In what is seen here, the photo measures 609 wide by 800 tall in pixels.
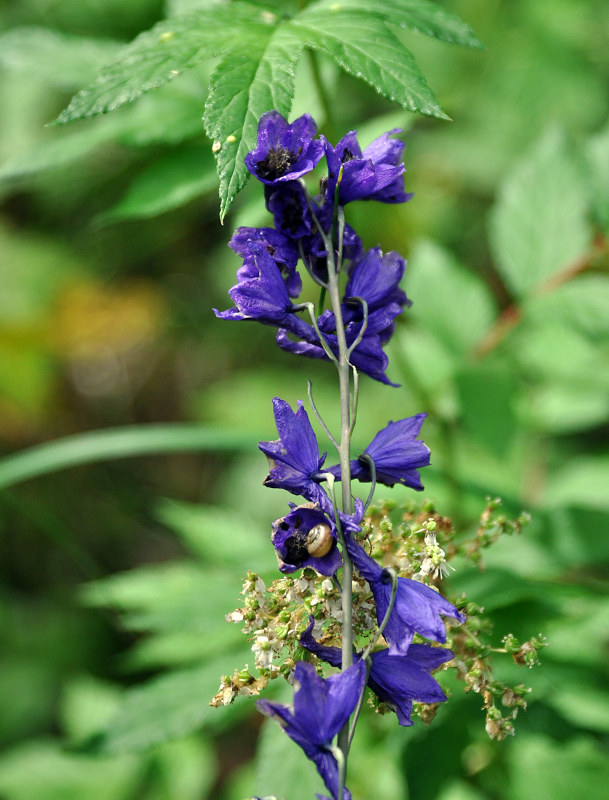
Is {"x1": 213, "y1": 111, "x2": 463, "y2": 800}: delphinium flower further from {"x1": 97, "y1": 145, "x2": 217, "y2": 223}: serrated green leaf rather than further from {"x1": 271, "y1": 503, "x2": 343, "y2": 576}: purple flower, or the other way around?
{"x1": 97, "y1": 145, "x2": 217, "y2": 223}: serrated green leaf

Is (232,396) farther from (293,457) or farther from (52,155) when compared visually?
(293,457)

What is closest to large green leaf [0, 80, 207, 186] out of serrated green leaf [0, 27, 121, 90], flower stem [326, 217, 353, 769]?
serrated green leaf [0, 27, 121, 90]

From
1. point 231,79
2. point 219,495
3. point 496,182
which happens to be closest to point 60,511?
point 219,495

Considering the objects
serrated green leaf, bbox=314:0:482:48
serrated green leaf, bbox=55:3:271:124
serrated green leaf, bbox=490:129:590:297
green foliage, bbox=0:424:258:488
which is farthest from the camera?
serrated green leaf, bbox=490:129:590:297

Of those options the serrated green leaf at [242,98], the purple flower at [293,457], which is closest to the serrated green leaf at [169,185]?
the serrated green leaf at [242,98]

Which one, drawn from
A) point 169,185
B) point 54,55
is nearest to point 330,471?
point 169,185
